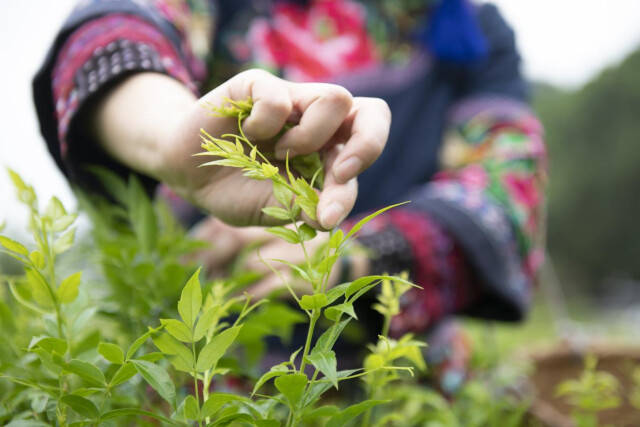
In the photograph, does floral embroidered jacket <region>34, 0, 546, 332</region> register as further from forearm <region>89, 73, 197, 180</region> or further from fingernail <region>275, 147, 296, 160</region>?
fingernail <region>275, 147, 296, 160</region>

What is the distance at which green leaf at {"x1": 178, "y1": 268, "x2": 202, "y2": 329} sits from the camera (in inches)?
9.0

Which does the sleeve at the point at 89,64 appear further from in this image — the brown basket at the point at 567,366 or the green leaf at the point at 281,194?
the brown basket at the point at 567,366

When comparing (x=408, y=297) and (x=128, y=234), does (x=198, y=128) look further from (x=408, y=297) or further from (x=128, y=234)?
(x=408, y=297)

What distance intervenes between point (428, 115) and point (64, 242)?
80cm

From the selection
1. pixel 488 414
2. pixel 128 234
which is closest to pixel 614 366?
pixel 488 414

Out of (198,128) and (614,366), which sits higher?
(198,128)

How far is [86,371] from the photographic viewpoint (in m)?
0.24

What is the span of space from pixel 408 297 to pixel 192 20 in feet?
1.60

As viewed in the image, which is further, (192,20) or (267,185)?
(192,20)

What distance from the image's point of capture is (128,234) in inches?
18.3

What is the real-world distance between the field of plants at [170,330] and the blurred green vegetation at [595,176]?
19.7 ft

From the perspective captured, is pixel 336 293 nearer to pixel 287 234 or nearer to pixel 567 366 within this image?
pixel 287 234

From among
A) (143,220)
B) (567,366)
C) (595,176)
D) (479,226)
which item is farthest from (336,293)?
(595,176)

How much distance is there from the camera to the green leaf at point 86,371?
23cm
